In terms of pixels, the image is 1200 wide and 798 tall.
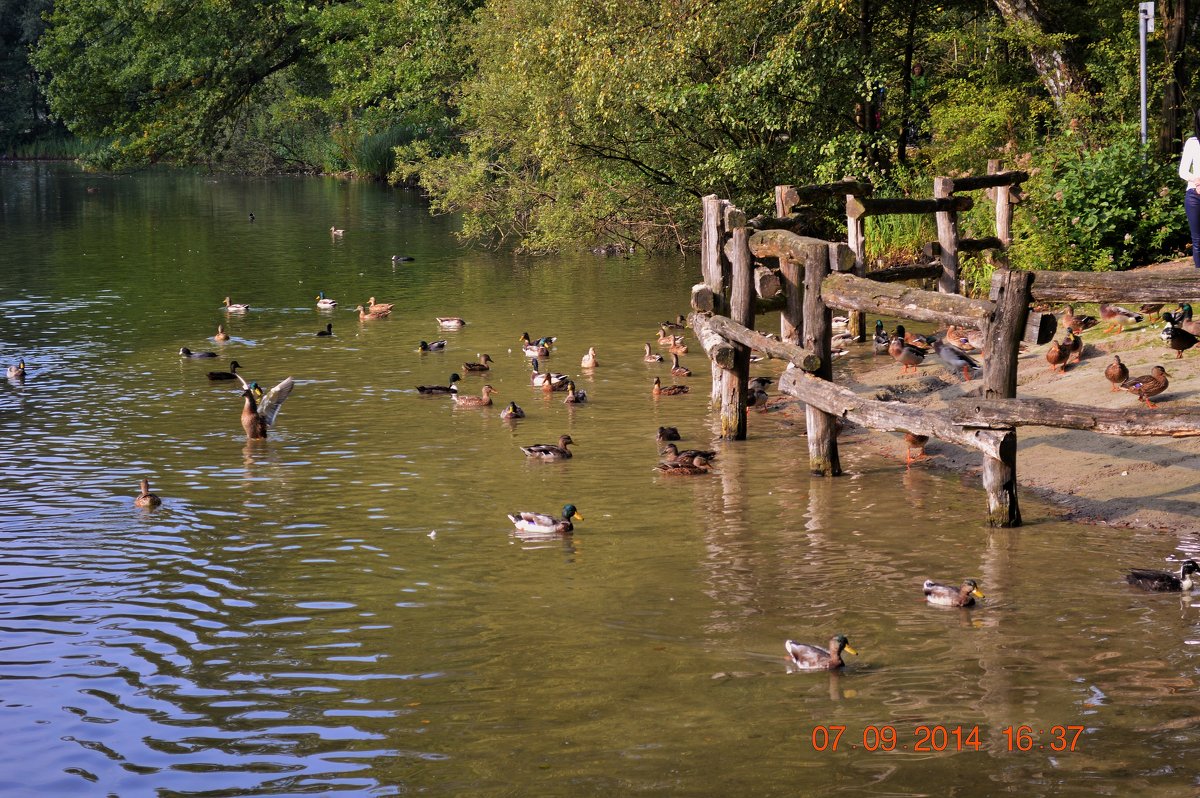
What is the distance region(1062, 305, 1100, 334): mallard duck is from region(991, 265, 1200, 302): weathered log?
256 inches

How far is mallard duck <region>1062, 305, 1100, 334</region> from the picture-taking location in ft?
59.5

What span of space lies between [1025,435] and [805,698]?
7.51m

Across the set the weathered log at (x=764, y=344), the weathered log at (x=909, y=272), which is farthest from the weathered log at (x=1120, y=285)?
the weathered log at (x=909, y=272)

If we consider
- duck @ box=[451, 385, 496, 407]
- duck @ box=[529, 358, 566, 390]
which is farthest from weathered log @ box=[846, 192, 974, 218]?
duck @ box=[451, 385, 496, 407]

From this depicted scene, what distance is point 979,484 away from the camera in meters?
13.8

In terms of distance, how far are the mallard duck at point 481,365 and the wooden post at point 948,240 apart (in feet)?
24.5

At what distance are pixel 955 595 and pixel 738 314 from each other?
263 inches

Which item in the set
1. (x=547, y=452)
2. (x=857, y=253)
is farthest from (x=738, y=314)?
(x=857, y=253)

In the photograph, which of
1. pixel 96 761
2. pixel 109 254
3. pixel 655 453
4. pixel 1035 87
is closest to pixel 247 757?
pixel 96 761

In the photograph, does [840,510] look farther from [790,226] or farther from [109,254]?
Result: [109,254]

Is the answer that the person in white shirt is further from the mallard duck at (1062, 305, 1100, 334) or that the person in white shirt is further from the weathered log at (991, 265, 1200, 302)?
the weathered log at (991, 265, 1200, 302)

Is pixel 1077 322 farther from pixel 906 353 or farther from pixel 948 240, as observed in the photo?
pixel 948 240

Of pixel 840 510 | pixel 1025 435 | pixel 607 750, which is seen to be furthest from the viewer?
pixel 1025 435

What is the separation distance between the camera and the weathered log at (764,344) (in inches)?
552
